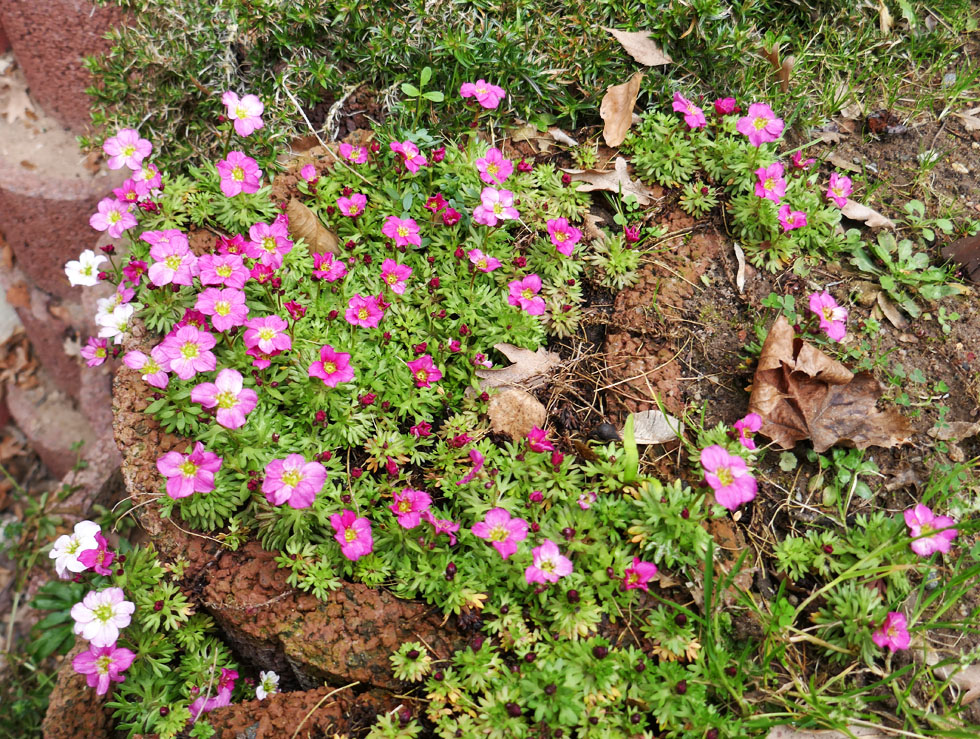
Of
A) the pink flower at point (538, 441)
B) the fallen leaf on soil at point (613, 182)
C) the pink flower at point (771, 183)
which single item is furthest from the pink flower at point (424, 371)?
the pink flower at point (771, 183)

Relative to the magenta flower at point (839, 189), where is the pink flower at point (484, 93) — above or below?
above

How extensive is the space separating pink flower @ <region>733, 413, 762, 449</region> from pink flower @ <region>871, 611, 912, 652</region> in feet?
2.81

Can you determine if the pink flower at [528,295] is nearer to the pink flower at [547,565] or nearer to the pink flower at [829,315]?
the pink flower at [547,565]

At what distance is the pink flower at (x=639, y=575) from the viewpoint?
2.65 meters

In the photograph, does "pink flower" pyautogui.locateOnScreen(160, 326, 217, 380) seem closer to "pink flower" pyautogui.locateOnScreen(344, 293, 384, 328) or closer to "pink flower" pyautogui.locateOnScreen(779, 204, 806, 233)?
"pink flower" pyautogui.locateOnScreen(344, 293, 384, 328)

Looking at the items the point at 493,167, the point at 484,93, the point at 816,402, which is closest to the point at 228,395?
the point at 493,167

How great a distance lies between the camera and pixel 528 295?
3.33 m

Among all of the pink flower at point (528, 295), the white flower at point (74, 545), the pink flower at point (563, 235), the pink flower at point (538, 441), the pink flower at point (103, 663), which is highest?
the pink flower at point (563, 235)

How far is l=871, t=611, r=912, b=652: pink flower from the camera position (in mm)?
2605

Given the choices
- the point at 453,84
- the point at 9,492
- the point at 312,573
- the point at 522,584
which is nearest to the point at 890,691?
the point at 522,584

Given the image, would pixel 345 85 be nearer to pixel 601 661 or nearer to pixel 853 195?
pixel 853 195

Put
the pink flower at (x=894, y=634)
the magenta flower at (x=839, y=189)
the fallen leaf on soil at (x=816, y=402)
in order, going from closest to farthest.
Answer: the pink flower at (x=894, y=634) < the fallen leaf on soil at (x=816, y=402) < the magenta flower at (x=839, y=189)

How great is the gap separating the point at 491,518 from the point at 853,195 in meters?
2.91

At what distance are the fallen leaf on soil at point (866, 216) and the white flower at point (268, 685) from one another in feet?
12.5
